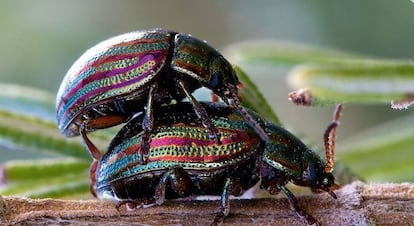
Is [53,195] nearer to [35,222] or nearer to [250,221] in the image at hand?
[35,222]

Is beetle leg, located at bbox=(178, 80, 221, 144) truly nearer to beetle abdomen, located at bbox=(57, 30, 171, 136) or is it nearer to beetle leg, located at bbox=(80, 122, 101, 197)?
beetle abdomen, located at bbox=(57, 30, 171, 136)

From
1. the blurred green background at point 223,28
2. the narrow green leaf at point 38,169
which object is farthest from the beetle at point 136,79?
the blurred green background at point 223,28

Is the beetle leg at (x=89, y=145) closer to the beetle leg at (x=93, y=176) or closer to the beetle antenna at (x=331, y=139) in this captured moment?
the beetle leg at (x=93, y=176)

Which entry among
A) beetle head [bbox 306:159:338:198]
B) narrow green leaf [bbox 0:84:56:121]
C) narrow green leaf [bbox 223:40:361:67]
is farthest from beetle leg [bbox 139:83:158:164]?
narrow green leaf [bbox 223:40:361:67]

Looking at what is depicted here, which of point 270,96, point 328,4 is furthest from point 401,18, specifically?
point 270,96

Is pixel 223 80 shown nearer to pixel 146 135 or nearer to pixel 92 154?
pixel 146 135

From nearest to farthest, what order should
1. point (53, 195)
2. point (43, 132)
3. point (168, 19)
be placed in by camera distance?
point (53, 195) < point (43, 132) < point (168, 19)

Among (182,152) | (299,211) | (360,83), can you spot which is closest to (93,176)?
(182,152)
